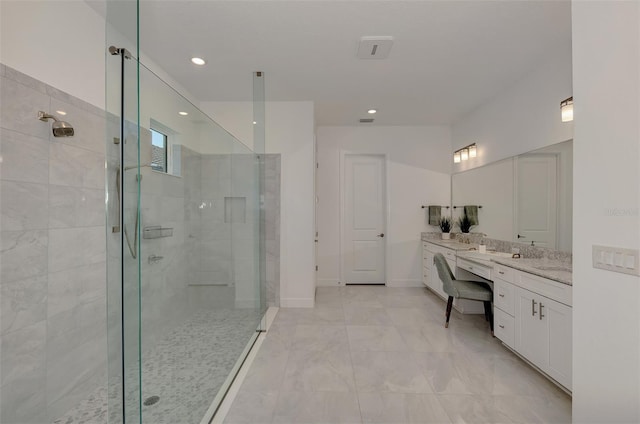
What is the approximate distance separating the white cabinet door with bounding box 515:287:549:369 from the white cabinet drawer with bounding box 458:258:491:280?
0.45 m

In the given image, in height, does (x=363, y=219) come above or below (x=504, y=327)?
above

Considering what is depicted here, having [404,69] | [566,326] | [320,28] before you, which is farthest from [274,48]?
[566,326]

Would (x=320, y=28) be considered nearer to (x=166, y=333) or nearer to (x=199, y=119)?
(x=199, y=119)

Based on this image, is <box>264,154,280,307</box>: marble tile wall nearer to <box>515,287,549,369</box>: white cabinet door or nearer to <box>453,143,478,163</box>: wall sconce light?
<box>515,287,549,369</box>: white cabinet door

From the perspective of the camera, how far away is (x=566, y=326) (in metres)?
1.87

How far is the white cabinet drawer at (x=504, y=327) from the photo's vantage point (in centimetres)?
239

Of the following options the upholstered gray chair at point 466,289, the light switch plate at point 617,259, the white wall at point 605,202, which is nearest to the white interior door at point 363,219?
the upholstered gray chair at point 466,289

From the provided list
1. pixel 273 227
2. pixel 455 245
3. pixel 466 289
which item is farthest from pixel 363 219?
pixel 466 289

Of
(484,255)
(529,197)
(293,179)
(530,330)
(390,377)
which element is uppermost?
(293,179)

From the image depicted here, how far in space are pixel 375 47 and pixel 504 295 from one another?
2.44 meters

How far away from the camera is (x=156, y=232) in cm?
134

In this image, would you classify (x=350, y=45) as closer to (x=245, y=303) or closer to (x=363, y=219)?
(x=245, y=303)

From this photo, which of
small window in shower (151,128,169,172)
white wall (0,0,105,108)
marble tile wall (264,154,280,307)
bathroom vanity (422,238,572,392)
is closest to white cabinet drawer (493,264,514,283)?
bathroom vanity (422,238,572,392)

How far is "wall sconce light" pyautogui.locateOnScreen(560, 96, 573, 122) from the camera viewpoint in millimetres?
2377
